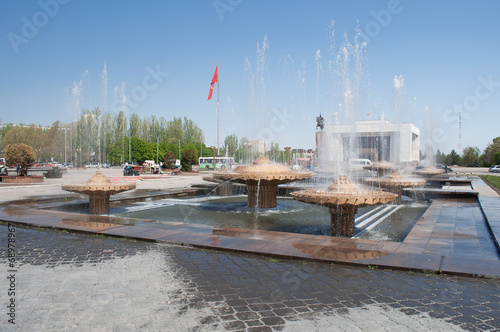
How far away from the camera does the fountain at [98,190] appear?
9.16 meters

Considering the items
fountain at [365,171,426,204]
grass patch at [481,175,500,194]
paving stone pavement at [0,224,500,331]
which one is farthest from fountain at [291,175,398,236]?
grass patch at [481,175,500,194]

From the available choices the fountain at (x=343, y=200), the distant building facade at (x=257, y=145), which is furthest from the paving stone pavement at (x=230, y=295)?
the distant building facade at (x=257, y=145)

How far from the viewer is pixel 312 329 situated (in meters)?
2.98

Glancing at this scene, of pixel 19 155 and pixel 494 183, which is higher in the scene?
pixel 19 155

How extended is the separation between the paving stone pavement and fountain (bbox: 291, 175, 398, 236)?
85.1 inches

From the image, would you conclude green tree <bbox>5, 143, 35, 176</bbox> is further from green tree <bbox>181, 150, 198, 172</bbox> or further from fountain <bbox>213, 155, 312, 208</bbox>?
green tree <bbox>181, 150, 198, 172</bbox>

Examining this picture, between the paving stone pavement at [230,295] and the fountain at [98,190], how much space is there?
4.07 meters

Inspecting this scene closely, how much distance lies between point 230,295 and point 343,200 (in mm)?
3522

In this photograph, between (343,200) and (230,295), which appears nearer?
(230,295)

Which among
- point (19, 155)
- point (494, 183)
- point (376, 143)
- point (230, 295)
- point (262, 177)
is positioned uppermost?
point (376, 143)

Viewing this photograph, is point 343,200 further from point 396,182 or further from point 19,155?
point 19,155

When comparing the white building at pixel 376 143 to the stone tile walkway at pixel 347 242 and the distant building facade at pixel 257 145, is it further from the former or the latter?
the stone tile walkway at pixel 347 242

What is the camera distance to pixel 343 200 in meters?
6.61

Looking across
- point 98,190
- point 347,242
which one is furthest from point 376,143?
point 347,242
